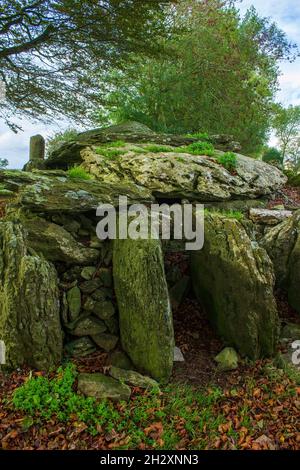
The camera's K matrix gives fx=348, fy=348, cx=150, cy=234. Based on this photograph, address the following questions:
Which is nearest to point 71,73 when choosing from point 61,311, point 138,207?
point 138,207

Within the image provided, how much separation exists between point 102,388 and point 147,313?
48.1 inches

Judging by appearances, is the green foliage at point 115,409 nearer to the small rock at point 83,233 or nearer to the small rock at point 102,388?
the small rock at point 102,388

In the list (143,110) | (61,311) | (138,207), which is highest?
(143,110)

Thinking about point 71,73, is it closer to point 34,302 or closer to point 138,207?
point 138,207

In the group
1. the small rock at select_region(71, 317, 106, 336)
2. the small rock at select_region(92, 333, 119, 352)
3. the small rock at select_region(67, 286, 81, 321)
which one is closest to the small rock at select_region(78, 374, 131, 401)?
the small rock at select_region(92, 333, 119, 352)

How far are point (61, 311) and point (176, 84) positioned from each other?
13165 mm

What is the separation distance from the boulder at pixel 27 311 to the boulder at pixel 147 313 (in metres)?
1.13

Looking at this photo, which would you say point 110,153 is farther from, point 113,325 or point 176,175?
point 113,325

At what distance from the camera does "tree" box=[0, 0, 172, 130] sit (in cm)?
1167

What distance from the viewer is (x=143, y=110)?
645 inches

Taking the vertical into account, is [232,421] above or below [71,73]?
below

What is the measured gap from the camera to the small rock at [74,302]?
5672 millimetres

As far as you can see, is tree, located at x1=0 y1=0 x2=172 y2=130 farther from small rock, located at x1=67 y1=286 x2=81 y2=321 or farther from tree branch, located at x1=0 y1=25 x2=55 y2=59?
small rock, located at x1=67 y1=286 x2=81 y2=321

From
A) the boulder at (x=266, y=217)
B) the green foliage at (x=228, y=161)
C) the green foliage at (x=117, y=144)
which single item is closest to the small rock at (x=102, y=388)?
the boulder at (x=266, y=217)
